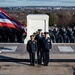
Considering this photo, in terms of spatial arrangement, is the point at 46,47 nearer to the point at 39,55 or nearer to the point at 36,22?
the point at 39,55

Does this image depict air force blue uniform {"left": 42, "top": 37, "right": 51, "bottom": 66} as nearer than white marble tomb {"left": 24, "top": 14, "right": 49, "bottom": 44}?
Yes

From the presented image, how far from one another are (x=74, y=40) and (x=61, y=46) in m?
2.44

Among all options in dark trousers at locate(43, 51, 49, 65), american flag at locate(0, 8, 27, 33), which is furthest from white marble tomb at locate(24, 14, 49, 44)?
dark trousers at locate(43, 51, 49, 65)

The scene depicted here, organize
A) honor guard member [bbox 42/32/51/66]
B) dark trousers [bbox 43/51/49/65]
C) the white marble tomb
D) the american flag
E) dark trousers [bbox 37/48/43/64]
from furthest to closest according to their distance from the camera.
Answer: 1. the white marble tomb
2. the american flag
3. dark trousers [bbox 37/48/43/64]
4. dark trousers [bbox 43/51/49/65]
5. honor guard member [bbox 42/32/51/66]

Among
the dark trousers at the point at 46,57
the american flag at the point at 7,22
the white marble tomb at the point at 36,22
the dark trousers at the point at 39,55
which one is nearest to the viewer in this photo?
the dark trousers at the point at 46,57

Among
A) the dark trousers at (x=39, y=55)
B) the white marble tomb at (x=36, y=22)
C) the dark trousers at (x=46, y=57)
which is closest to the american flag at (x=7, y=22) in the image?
the white marble tomb at (x=36, y=22)

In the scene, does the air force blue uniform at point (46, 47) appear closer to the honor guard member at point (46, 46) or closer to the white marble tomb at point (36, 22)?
the honor guard member at point (46, 46)

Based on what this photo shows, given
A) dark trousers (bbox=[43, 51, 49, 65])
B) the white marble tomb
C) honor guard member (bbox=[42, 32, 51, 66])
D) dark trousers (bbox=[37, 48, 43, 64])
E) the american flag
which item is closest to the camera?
honor guard member (bbox=[42, 32, 51, 66])

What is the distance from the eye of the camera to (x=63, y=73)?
15.0 m

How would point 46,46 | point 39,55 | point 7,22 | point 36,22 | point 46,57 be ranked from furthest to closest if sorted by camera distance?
point 36,22 < point 7,22 < point 39,55 < point 46,57 < point 46,46

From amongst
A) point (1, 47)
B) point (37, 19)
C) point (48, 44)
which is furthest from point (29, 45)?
point (37, 19)

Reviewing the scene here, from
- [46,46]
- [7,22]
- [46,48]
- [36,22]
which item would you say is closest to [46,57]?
[46,48]

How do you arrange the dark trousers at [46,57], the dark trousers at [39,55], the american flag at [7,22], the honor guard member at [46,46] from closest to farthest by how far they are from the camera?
1. the honor guard member at [46,46]
2. the dark trousers at [46,57]
3. the dark trousers at [39,55]
4. the american flag at [7,22]

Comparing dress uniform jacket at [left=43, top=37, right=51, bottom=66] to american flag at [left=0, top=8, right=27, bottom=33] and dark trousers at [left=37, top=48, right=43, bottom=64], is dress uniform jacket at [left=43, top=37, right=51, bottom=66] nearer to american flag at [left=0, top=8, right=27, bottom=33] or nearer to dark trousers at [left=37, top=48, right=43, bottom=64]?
dark trousers at [left=37, top=48, right=43, bottom=64]
